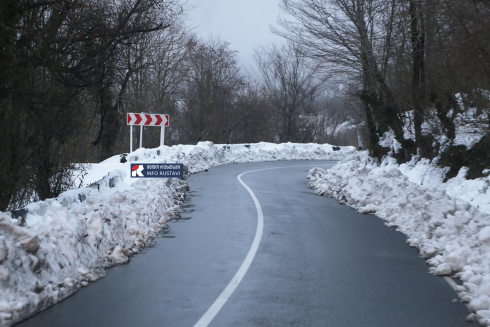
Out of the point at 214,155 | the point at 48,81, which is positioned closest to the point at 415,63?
the point at 48,81

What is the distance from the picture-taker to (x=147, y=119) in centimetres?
2281

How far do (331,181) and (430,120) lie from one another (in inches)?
183

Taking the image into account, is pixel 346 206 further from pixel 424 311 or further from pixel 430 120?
pixel 424 311

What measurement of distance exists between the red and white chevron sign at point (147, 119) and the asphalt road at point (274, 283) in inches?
426

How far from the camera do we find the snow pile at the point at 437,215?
729 cm

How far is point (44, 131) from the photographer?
406 inches

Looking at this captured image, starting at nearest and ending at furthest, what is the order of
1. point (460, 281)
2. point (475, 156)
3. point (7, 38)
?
point (460, 281), point (7, 38), point (475, 156)

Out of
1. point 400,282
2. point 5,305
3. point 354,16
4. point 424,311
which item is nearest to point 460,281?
point 400,282

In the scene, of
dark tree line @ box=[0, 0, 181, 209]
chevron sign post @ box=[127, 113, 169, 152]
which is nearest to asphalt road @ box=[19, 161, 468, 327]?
dark tree line @ box=[0, 0, 181, 209]

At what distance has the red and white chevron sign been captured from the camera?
73.2 feet

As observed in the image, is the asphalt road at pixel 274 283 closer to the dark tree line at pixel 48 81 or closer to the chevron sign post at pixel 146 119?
the dark tree line at pixel 48 81

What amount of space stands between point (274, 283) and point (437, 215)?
14.0ft

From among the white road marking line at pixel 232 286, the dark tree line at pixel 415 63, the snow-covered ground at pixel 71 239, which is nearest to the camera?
the white road marking line at pixel 232 286

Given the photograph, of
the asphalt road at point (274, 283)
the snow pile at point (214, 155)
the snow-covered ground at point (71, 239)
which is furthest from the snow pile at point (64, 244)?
the snow pile at point (214, 155)
